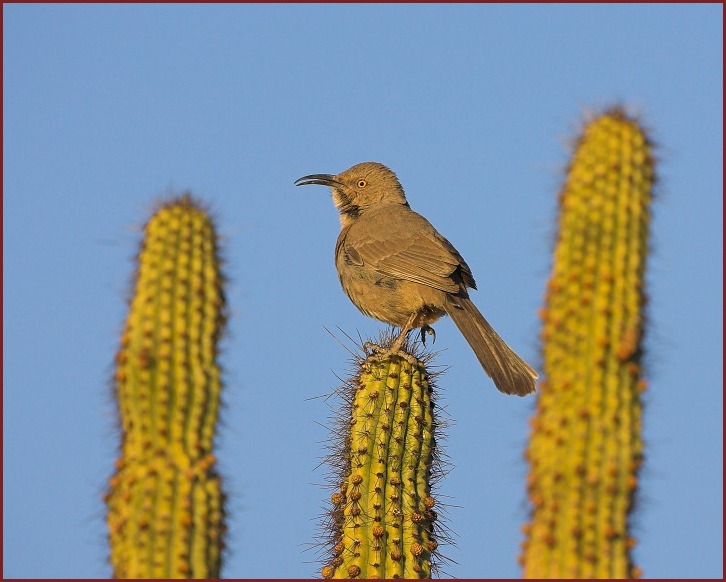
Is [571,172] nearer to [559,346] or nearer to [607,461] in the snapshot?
[559,346]

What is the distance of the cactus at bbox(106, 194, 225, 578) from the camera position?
4.43 m

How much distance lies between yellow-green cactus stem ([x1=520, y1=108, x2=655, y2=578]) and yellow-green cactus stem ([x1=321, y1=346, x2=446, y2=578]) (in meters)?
1.66

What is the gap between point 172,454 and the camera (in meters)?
4.54

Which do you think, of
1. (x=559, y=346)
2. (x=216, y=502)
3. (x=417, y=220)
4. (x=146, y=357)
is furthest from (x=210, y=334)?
(x=417, y=220)

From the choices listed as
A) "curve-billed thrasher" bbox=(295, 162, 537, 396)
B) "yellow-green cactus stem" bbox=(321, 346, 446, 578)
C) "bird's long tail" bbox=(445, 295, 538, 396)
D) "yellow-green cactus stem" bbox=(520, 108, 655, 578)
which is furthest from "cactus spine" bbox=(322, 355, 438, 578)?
"curve-billed thrasher" bbox=(295, 162, 537, 396)

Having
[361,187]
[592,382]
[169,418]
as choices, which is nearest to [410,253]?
[361,187]

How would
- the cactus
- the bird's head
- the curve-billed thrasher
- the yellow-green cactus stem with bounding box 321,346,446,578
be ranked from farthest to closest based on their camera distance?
the bird's head → the curve-billed thrasher → the yellow-green cactus stem with bounding box 321,346,446,578 → the cactus

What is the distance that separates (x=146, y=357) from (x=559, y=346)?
143cm

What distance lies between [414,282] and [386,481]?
3.66 m

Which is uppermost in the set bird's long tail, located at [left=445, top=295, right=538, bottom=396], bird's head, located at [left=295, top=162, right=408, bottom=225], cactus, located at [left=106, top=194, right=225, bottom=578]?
bird's head, located at [left=295, top=162, right=408, bottom=225]

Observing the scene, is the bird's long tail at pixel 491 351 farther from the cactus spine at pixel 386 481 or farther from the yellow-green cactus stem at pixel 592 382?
the yellow-green cactus stem at pixel 592 382

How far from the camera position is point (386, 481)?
19.5 feet

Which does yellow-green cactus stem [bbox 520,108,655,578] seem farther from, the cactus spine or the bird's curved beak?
the bird's curved beak

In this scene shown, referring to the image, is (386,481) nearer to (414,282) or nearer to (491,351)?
(491,351)
